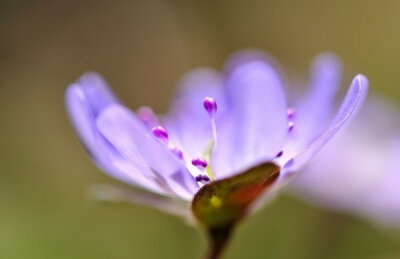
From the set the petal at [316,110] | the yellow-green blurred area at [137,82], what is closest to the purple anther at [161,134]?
the petal at [316,110]

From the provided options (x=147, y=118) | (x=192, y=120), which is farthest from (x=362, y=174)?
(x=147, y=118)

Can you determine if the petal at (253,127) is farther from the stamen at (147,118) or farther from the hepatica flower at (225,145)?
the stamen at (147,118)

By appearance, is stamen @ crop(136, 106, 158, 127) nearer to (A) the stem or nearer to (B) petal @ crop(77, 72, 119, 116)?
(B) petal @ crop(77, 72, 119, 116)

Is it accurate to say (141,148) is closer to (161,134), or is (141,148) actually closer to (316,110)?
(161,134)

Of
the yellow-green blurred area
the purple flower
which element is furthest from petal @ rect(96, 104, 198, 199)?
the yellow-green blurred area

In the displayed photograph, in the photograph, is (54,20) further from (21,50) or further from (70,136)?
(70,136)
